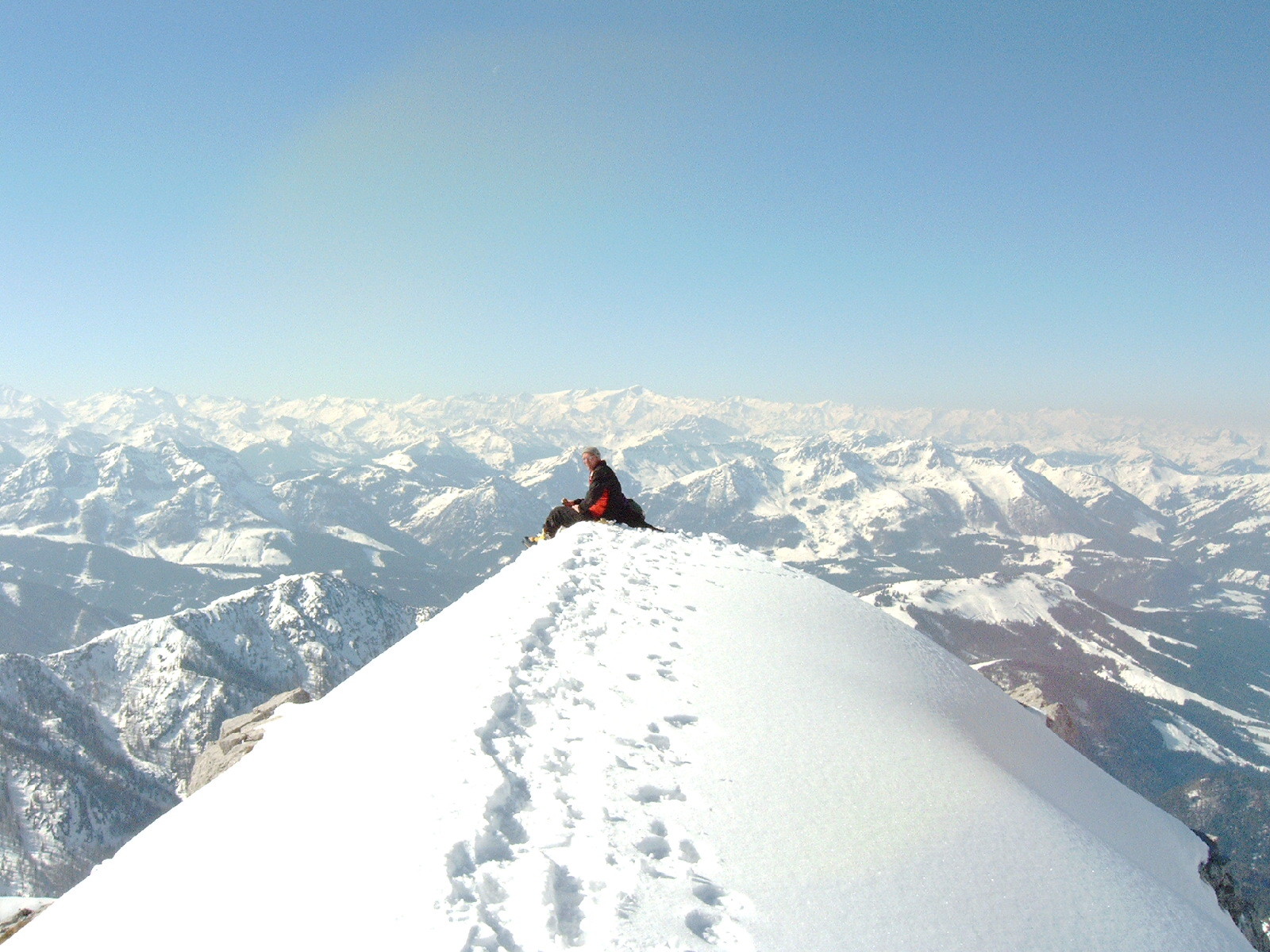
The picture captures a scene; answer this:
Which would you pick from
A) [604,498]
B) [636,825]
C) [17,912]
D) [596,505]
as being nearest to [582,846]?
[636,825]

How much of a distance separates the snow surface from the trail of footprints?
0.09ft

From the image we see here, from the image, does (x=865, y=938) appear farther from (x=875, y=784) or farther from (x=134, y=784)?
(x=134, y=784)

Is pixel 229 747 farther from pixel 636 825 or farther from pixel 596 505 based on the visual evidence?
pixel 636 825

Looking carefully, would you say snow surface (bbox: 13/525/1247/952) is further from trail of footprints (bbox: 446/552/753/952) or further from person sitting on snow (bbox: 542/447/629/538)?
person sitting on snow (bbox: 542/447/629/538)

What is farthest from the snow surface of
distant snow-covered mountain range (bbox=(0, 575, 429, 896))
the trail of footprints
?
distant snow-covered mountain range (bbox=(0, 575, 429, 896))

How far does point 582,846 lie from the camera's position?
19.2 feet

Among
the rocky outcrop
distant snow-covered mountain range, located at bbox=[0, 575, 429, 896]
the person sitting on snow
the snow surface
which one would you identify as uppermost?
the person sitting on snow

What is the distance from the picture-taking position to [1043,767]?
37.6 feet

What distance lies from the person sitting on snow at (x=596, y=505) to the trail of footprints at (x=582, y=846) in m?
11.6

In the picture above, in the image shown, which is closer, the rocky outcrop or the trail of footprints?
the trail of footprints

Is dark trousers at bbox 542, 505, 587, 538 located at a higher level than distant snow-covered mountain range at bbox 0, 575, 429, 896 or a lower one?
higher

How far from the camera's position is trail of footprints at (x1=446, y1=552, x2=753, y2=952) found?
4883 millimetres

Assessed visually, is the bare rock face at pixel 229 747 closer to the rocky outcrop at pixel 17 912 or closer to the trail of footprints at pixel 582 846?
the rocky outcrop at pixel 17 912

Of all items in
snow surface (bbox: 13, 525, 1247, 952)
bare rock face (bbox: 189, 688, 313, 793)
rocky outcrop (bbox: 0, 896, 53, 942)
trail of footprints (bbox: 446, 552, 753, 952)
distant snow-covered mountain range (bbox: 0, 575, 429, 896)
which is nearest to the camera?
trail of footprints (bbox: 446, 552, 753, 952)
